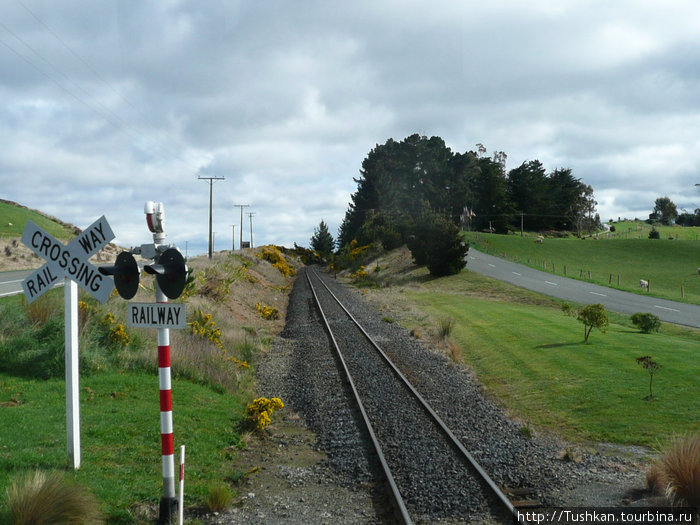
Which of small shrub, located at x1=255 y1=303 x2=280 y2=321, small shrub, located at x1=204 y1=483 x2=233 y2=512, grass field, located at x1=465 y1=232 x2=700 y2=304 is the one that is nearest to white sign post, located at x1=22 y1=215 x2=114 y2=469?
small shrub, located at x1=204 y1=483 x2=233 y2=512

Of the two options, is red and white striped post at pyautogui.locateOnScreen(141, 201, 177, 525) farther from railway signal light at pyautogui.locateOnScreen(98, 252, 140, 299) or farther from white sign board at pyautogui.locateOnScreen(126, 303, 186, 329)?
railway signal light at pyautogui.locateOnScreen(98, 252, 140, 299)

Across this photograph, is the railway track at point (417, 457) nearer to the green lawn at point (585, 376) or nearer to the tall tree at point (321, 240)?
the green lawn at point (585, 376)

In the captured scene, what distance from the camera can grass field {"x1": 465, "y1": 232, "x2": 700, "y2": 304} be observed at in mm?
47250

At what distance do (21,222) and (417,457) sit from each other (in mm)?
64865

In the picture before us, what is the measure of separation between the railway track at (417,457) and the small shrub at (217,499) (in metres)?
1.99

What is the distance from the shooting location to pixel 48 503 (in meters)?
5.57

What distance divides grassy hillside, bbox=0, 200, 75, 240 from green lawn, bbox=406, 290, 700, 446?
48.2 m

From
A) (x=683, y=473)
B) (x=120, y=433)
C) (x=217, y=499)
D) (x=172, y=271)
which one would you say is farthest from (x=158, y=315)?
(x=683, y=473)

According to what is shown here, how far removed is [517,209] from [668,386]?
10134 centimetres

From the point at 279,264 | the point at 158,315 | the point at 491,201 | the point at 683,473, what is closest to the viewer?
the point at 158,315

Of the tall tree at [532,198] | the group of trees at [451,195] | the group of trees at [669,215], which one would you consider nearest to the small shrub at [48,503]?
the group of trees at [451,195]

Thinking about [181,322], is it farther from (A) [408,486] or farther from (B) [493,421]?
(B) [493,421]

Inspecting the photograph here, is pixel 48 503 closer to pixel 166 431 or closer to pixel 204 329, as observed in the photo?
pixel 166 431

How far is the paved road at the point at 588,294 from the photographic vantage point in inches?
1155
